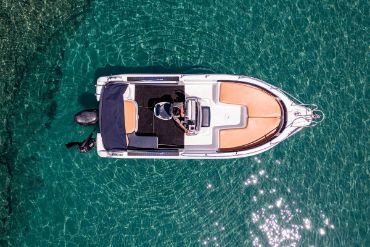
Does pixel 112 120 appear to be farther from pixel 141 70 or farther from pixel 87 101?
pixel 141 70

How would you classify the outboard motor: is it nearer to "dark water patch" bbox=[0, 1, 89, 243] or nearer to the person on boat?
"dark water patch" bbox=[0, 1, 89, 243]

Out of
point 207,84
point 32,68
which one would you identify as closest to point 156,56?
point 207,84

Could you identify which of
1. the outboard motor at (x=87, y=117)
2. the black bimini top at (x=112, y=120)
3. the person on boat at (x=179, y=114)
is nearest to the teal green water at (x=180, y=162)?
the outboard motor at (x=87, y=117)

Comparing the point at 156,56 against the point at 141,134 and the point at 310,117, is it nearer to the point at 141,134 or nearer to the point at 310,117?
the point at 141,134

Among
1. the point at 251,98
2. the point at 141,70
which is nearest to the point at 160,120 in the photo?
the point at 141,70

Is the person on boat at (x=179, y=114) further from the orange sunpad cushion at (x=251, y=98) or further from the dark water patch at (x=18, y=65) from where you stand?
the dark water patch at (x=18, y=65)
